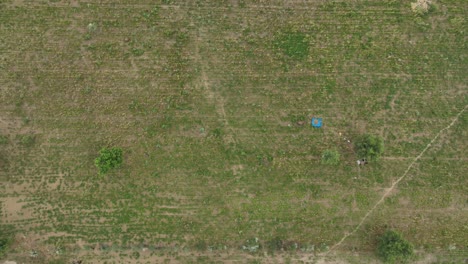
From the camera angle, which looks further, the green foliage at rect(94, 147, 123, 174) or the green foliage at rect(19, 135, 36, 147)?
the green foliage at rect(19, 135, 36, 147)

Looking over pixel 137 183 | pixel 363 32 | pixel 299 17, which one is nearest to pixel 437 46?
pixel 363 32

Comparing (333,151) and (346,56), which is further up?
(346,56)

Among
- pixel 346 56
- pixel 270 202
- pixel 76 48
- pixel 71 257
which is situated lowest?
pixel 71 257

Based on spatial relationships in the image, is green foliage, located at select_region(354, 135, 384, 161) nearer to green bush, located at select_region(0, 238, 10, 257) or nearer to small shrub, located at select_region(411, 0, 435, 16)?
small shrub, located at select_region(411, 0, 435, 16)

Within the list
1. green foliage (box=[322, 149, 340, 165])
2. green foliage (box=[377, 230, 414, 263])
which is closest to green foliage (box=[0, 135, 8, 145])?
green foliage (box=[322, 149, 340, 165])

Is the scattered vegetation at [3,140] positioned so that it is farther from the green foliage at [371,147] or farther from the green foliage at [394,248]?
the green foliage at [394,248]

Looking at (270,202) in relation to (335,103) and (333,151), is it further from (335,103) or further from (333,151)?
(335,103)

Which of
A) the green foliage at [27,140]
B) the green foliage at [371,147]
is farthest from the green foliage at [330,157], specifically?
the green foliage at [27,140]
